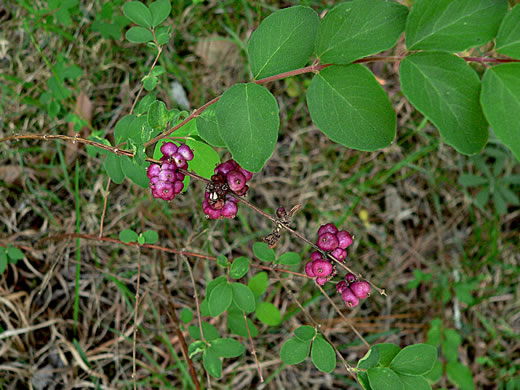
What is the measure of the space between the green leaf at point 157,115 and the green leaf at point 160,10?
2.11 ft

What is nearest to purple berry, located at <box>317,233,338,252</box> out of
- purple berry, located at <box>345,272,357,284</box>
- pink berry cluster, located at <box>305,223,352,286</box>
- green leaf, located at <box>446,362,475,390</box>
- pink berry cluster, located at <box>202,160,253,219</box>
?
pink berry cluster, located at <box>305,223,352,286</box>

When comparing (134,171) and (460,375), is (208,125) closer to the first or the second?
(134,171)

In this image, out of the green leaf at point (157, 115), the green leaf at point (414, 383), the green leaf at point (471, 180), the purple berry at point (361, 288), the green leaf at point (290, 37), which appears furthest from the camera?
the green leaf at point (471, 180)

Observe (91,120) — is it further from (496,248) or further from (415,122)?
(496,248)

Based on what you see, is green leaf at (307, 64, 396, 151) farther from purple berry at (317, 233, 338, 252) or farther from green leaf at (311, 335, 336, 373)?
green leaf at (311, 335, 336, 373)

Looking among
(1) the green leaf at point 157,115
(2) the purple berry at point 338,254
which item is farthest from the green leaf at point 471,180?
(1) the green leaf at point 157,115

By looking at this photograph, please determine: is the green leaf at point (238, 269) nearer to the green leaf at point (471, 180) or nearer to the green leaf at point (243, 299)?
the green leaf at point (243, 299)

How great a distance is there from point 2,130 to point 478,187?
3234 mm

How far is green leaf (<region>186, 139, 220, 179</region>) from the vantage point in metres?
1.53

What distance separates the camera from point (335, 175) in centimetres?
292

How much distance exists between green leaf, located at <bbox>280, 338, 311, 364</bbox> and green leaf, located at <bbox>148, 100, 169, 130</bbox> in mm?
943

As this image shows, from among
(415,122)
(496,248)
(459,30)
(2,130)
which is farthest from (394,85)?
(2,130)

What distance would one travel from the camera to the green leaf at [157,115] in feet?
4.06

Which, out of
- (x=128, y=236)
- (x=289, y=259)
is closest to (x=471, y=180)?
(x=289, y=259)
